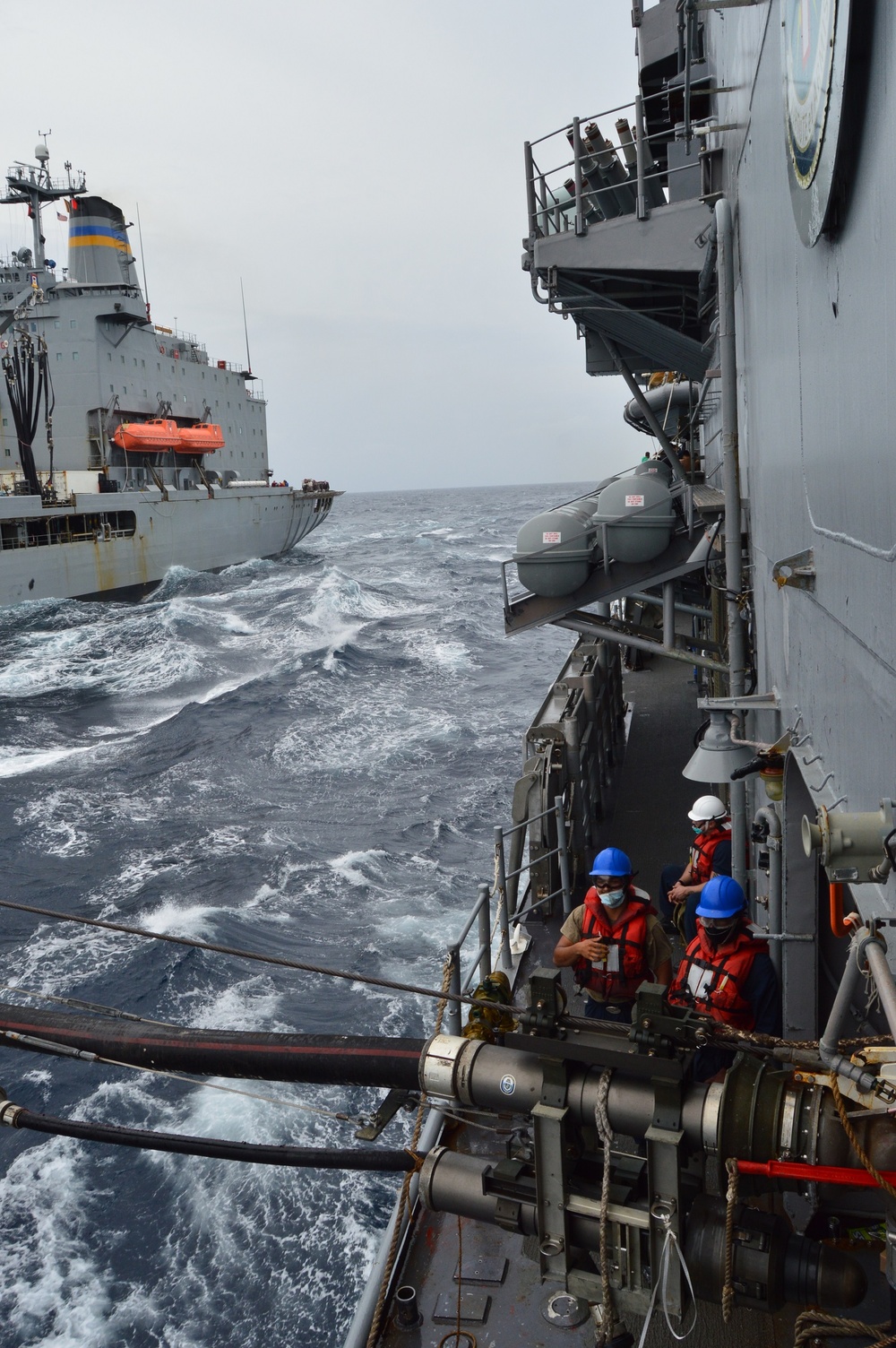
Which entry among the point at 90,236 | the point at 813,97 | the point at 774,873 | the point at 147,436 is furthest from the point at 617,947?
the point at 90,236

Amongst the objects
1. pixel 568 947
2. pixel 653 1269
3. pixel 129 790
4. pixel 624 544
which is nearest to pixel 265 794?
pixel 129 790

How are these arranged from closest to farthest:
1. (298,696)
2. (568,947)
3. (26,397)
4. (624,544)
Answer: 1. (568,947)
2. (624,544)
3. (298,696)
4. (26,397)

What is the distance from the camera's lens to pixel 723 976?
14.5 feet

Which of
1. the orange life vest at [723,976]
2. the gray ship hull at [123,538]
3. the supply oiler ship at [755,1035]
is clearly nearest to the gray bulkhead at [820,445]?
the supply oiler ship at [755,1035]

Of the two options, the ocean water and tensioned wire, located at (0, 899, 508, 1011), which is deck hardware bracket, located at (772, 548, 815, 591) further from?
the ocean water

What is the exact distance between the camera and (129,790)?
18547 millimetres

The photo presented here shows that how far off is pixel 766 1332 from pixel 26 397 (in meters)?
40.8

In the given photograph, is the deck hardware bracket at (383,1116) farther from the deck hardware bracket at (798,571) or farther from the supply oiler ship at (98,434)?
the supply oiler ship at (98,434)

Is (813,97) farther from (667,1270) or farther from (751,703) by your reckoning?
(751,703)

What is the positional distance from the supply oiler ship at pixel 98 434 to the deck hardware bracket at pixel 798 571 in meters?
35.5

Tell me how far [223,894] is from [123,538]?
101 feet

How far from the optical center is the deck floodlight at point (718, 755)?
635 cm

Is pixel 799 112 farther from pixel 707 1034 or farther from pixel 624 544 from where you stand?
pixel 624 544

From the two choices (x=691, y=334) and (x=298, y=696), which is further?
(x=298, y=696)
